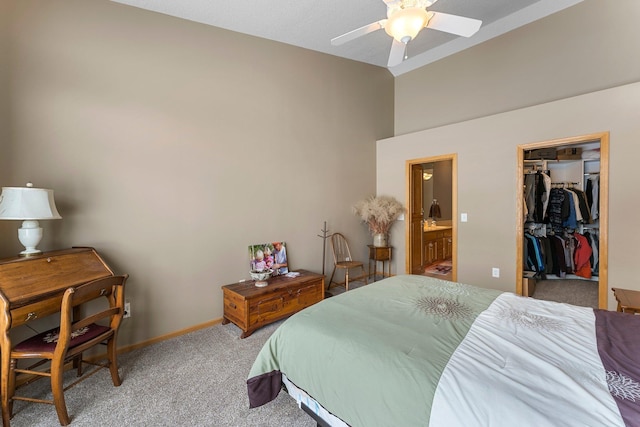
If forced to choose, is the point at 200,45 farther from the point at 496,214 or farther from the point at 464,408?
the point at 496,214

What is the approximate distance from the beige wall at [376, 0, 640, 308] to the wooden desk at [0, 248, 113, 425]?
13.2 feet

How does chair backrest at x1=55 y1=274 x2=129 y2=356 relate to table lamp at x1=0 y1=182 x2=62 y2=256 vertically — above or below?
below

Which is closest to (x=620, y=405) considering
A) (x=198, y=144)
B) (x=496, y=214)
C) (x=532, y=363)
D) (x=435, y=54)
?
(x=532, y=363)

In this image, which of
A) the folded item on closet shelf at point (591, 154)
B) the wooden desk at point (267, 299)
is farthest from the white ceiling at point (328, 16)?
the wooden desk at point (267, 299)

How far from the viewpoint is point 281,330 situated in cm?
166

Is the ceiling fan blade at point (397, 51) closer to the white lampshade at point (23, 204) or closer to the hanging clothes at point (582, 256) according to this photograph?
the white lampshade at point (23, 204)

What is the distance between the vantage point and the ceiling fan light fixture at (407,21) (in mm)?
1774

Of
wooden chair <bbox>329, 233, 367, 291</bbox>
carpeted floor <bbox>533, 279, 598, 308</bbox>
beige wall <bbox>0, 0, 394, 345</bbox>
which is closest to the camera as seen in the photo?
beige wall <bbox>0, 0, 394, 345</bbox>

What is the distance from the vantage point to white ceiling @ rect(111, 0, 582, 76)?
2781 millimetres

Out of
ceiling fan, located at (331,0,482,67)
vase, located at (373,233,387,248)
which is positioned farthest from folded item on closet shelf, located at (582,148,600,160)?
ceiling fan, located at (331,0,482,67)

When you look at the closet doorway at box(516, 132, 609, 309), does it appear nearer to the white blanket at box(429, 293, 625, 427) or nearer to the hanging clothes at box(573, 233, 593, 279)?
the hanging clothes at box(573, 233, 593, 279)

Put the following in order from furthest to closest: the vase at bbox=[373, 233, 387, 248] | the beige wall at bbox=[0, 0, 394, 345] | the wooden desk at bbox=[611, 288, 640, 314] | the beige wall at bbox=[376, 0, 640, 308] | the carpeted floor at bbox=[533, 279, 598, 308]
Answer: the vase at bbox=[373, 233, 387, 248] < the carpeted floor at bbox=[533, 279, 598, 308] < the beige wall at bbox=[376, 0, 640, 308] < the beige wall at bbox=[0, 0, 394, 345] < the wooden desk at bbox=[611, 288, 640, 314]

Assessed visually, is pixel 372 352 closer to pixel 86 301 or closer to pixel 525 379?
pixel 525 379

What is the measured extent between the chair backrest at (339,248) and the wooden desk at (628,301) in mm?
2852
